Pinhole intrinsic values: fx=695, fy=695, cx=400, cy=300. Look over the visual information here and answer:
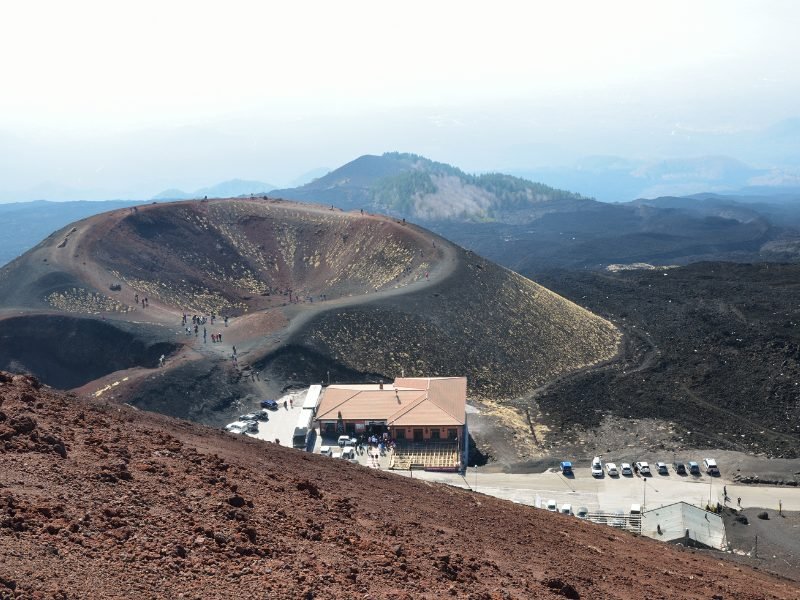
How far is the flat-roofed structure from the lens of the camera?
4956cm

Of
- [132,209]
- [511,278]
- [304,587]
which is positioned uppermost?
[132,209]

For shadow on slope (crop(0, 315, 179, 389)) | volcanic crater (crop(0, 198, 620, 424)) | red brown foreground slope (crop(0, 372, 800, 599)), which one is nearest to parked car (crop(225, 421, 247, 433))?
volcanic crater (crop(0, 198, 620, 424))

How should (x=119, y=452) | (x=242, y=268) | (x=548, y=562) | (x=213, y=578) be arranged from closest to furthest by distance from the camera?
1. (x=213, y=578)
2. (x=119, y=452)
3. (x=548, y=562)
4. (x=242, y=268)

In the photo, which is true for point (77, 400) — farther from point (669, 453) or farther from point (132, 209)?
point (132, 209)

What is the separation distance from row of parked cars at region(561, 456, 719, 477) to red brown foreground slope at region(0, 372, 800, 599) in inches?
720

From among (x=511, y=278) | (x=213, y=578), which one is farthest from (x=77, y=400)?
(x=511, y=278)

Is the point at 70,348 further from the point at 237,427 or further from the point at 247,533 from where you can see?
the point at 247,533

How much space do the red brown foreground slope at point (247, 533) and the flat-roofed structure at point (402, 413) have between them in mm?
21844

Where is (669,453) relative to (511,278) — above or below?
below

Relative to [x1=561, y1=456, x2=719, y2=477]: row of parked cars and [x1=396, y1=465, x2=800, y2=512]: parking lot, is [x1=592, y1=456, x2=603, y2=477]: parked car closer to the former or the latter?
[x1=561, y1=456, x2=719, y2=477]: row of parked cars

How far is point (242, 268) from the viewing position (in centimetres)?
9725

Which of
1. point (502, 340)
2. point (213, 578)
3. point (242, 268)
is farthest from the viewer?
point (242, 268)

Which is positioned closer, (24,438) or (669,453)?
(24,438)

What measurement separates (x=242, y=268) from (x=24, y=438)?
80992 mm
